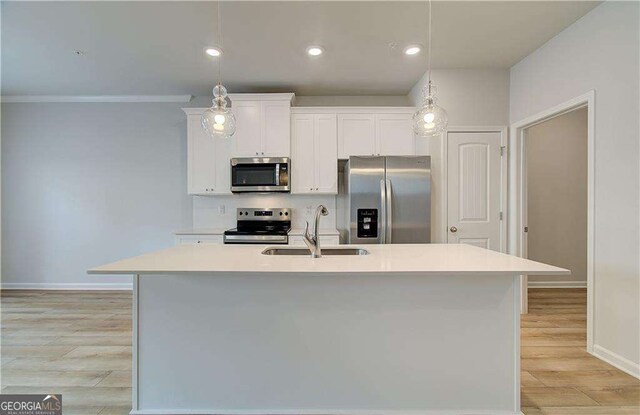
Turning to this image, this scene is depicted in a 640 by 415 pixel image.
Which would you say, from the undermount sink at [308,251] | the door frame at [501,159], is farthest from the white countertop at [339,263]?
the door frame at [501,159]

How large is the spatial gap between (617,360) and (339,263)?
225 centimetres

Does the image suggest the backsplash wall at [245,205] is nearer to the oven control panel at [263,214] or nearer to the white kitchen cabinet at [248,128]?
the oven control panel at [263,214]

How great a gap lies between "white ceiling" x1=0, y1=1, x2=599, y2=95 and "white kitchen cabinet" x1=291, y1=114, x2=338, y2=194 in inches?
18.8

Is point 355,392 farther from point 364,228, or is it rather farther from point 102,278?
point 102,278

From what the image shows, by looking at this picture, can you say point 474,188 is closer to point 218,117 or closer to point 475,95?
point 475,95

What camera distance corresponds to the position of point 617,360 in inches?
87.0

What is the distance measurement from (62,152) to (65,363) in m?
3.22

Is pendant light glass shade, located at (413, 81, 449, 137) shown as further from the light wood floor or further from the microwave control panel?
the light wood floor

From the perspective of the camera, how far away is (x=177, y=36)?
271cm

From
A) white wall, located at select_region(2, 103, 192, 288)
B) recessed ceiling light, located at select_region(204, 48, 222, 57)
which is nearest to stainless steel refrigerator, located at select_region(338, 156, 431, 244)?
recessed ceiling light, located at select_region(204, 48, 222, 57)

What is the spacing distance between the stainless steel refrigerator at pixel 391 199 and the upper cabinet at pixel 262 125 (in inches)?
39.4

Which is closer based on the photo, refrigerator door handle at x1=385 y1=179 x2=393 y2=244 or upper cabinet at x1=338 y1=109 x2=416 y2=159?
refrigerator door handle at x1=385 y1=179 x2=393 y2=244

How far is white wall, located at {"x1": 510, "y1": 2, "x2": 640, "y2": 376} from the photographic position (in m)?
2.09

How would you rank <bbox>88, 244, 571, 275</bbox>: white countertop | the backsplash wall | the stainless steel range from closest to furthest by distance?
1. <bbox>88, 244, 571, 275</bbox>: white countertop
2. the stainless steel range
3. the backsplash wall
